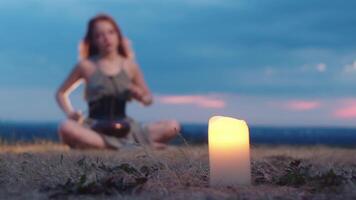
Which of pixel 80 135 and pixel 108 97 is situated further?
pixel 108 97

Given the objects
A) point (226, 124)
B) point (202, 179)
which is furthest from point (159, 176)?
point (226, 124)

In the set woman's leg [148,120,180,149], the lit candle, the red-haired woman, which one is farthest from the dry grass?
woman's leg [148,120,180,149]

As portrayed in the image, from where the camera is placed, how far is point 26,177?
342 cm

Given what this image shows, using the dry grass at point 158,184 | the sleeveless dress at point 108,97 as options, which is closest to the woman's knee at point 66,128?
the sleeveless dress at point 108,97

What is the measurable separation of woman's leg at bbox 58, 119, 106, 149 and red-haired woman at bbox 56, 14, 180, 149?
0.05ft

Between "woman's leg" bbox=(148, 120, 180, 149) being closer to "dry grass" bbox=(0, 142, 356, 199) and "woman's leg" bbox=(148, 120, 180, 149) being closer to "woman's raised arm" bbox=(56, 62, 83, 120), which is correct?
"woman's raised arm" bbox=(56, 62, 83, 120)

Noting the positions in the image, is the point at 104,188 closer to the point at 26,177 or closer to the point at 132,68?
the point at 26,177

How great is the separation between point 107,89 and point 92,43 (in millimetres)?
602

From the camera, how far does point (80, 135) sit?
716 cm

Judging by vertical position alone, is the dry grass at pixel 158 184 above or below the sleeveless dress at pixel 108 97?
below

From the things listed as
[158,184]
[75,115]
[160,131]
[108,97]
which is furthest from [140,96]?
[158,184]

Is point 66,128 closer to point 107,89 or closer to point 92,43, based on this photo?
point 107,89

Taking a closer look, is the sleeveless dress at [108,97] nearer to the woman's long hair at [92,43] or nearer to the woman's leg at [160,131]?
the woman's leg at [160,131]

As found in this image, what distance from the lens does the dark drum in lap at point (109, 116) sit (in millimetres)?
7336
